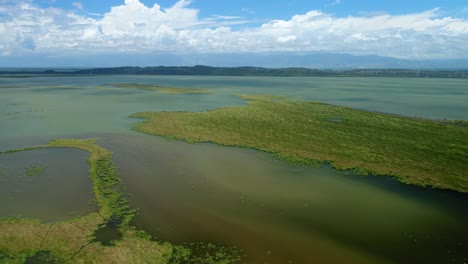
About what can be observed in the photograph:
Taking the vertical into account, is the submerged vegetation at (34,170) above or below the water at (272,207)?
above

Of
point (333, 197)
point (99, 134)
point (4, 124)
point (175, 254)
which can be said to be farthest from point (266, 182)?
point (4, 124)

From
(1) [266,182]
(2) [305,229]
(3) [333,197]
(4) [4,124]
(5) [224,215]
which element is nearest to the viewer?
(2) [305,229]

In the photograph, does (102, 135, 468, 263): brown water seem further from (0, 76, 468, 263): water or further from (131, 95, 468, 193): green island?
(131, 95, 468, 193): green island

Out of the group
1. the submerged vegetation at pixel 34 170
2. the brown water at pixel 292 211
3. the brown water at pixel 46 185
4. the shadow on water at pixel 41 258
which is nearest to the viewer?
the shadow on water at pixel 41 258

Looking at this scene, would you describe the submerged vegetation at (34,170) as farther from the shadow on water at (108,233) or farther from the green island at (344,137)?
the green island at (344,137)

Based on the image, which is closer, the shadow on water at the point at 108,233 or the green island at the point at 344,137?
the shadow on water at the point at 108,233

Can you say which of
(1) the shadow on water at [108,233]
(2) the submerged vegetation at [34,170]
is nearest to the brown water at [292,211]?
(1) the shadow on water at [108,233]

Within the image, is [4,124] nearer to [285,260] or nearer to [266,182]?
[266,182]

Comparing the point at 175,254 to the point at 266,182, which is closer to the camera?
the point at 175,254
